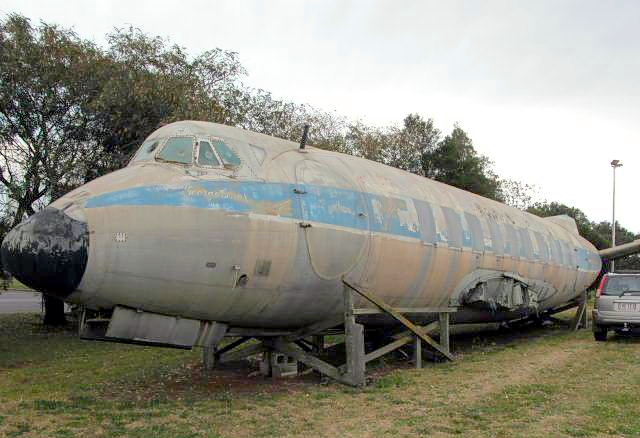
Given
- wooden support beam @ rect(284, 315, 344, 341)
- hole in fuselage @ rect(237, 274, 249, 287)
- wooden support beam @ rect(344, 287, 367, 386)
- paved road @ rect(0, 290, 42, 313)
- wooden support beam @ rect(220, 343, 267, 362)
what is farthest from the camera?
paved road @ rect(0, 290, 42, 313)

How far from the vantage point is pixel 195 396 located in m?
9.42

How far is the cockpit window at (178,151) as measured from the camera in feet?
28.7

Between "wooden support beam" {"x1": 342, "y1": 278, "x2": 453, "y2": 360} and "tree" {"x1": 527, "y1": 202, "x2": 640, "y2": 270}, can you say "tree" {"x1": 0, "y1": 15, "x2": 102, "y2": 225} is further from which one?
"tree" {"x1": 527, "y1": 202, "x2": 640, "y2": 270}

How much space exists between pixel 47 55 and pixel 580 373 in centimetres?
1656

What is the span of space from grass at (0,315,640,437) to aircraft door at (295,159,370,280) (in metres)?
2.14

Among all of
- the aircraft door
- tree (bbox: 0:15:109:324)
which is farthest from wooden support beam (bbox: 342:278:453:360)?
tree (bbox: 0:15:109:324)

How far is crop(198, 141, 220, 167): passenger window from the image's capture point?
8773 millimetres

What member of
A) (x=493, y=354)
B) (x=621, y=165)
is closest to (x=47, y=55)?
(x=493, y=354)

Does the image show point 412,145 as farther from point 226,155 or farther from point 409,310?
point 226,155

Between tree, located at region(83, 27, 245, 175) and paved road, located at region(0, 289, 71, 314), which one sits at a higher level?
tree, located at region(83, 27, 245, 175)

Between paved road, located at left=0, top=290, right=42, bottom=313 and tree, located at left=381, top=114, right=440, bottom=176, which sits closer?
paved road, located at left=0, top=290, right=42, bottom=313

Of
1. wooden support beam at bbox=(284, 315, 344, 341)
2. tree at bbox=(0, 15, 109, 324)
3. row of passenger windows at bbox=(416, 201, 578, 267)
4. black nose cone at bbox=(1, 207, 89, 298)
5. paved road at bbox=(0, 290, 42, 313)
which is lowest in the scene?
paved road at bbox=(0, 290, 42, 313)

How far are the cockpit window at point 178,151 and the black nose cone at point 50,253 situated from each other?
72.7 inches

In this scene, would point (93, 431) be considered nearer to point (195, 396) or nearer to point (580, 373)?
point (195, 396)
